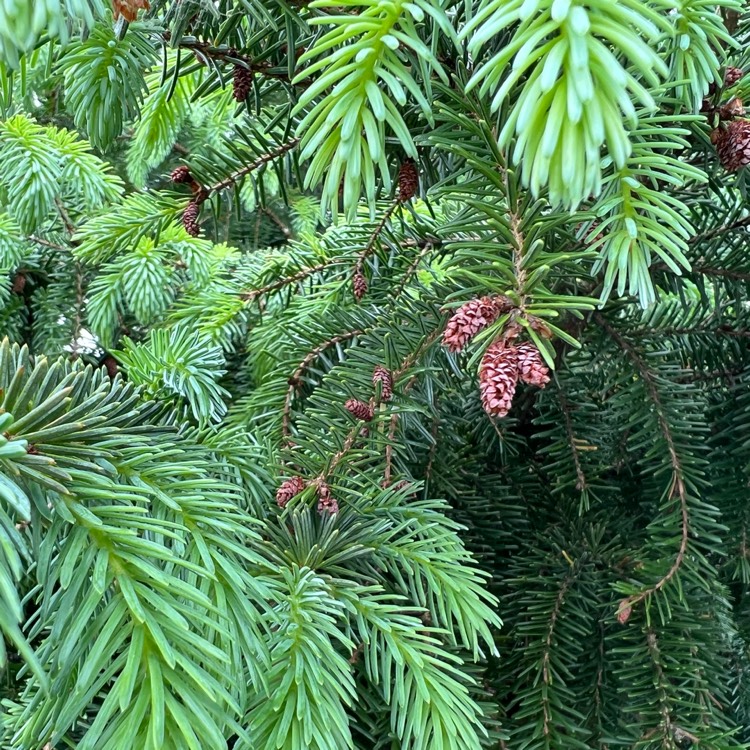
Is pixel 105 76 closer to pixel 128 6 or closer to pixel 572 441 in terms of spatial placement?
pixel 128 6

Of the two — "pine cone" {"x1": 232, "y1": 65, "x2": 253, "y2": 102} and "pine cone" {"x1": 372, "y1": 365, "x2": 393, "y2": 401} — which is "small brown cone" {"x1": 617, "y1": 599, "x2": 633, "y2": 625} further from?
"pine cone" {"x1": 232, "y1": 65, "x2": 253, "y2": 102}

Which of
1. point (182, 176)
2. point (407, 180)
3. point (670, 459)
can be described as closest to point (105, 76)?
point (182, 176)

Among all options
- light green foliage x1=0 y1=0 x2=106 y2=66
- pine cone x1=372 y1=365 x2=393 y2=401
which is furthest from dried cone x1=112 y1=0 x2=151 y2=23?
pine cone x1=372 y1=365 x2=393 y2=401

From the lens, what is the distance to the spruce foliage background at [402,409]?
0.66 ft

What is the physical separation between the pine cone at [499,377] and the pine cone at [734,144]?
0.15 metres

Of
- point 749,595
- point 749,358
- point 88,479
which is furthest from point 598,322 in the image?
point 88,479

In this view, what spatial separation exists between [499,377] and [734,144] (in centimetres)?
17

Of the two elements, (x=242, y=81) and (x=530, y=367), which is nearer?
(x=530, y=367)

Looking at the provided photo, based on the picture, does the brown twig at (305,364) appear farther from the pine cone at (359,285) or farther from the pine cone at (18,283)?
the pine cone at (18,283)

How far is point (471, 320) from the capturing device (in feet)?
0.90

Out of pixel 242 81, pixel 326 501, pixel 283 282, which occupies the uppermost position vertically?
pixel 242 81

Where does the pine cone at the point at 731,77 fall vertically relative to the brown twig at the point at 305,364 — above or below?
above

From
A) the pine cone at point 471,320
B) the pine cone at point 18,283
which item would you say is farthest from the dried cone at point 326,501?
the pine cone at point 18,283

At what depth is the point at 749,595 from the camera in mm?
473
